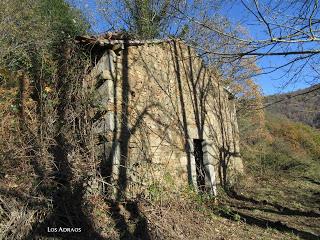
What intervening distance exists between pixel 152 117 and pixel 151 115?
0.17 ft

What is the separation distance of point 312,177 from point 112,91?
990 centimetres

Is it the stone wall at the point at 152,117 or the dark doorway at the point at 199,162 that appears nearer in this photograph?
the stone wall at the point at 152,117

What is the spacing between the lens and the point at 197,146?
1048 centimetres

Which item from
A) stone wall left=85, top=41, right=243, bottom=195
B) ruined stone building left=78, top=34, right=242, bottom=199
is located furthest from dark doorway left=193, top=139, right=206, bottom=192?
stone wall left=85, top=41, right=243, bottom=195

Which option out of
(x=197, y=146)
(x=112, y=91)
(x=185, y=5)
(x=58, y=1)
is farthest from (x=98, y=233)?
(x=185, y=5)

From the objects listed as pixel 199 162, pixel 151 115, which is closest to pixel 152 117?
pixel 151 115

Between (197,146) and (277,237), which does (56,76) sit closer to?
(197,146)

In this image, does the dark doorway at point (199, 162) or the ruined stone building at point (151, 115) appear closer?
the ruined stone building at point (151, 115)

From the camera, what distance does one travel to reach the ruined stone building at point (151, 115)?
24.4 ft

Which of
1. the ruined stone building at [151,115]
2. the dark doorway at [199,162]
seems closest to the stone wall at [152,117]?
the ruined stone building at [151,115]

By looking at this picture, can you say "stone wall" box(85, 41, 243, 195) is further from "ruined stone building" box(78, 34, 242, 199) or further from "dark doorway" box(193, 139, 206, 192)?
"dark doorway" box(193, 139, 206, 192)

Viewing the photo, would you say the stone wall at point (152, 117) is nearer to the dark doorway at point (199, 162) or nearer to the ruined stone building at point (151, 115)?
the ruined stone building at point (151, 115)

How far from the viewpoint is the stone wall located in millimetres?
7402

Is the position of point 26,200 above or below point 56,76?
below
